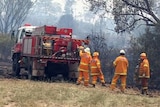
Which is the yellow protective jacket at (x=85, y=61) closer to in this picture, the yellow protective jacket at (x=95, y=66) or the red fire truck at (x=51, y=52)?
the yellow protective jacket at (x=95, y=66)

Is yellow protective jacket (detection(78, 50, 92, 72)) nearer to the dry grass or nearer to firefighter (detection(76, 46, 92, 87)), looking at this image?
firefighter (detection(76, 46, 92, 87))

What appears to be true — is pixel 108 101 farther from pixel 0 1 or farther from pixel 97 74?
pixel 0 1

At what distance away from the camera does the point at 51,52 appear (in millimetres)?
17203

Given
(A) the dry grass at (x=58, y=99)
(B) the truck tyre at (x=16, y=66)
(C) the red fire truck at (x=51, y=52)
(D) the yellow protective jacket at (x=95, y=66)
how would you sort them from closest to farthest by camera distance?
(A) the dry grass at (x=58, y=99) < (D) the yellow protective jacket at (x=95, y=66) < (C) the red fire truck at (x=51, y=52) < (B) the truck tyre at (x=16, y=66)

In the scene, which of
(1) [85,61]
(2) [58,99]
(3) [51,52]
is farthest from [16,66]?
(2) [58,99]

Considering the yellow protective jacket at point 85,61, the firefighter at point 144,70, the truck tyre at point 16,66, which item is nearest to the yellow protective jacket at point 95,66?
the yellow protective jacket at point 85,61

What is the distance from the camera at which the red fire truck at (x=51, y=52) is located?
16969 mm

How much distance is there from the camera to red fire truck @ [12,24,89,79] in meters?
17.0

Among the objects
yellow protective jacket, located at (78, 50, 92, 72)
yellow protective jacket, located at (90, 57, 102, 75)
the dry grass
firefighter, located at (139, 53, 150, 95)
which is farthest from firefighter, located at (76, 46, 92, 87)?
the dry grass

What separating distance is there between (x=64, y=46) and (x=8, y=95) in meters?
7.19

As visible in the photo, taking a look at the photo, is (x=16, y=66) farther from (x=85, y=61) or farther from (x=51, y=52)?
(x=85, y=61)

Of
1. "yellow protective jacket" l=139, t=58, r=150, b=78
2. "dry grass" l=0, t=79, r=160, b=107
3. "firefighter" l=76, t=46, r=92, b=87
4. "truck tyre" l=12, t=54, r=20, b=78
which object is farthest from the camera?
"truck tyre" l=12, t=54, r=20, b=78

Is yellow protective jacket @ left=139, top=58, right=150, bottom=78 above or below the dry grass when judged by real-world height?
above

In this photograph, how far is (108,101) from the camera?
10867 mm
